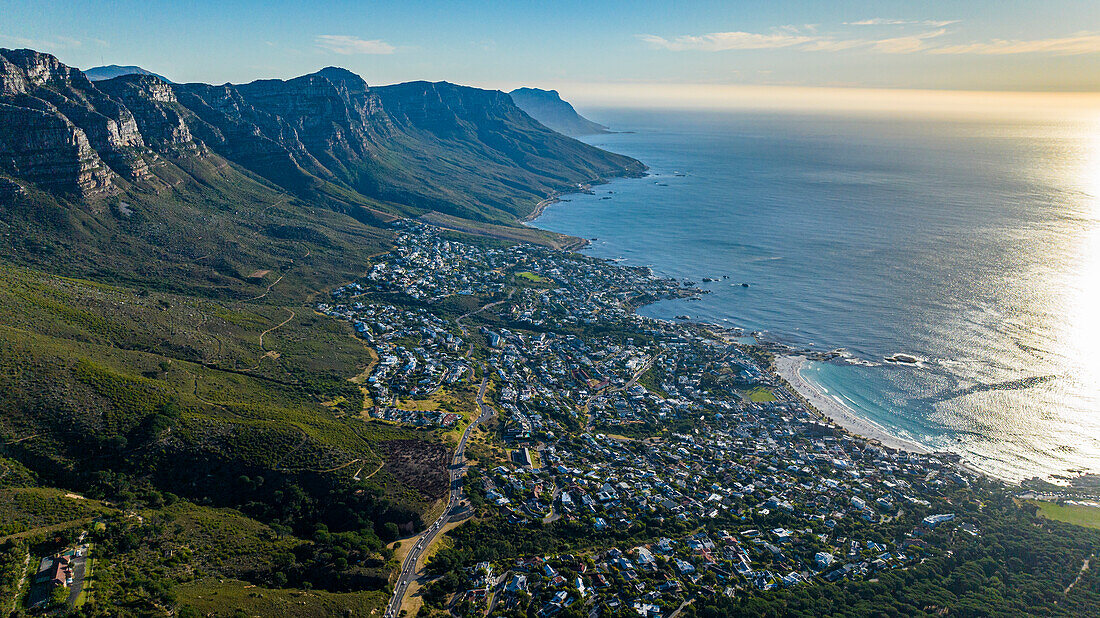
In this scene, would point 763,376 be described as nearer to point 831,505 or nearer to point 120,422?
point 831,505

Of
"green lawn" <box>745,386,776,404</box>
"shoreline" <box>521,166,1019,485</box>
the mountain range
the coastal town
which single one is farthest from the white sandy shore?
the mountain range

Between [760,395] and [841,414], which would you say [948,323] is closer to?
[841,414]

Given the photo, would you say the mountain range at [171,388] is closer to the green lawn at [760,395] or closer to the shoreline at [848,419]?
the green lawn at [760,395]

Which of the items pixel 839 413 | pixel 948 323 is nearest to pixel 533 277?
pixel 839 413

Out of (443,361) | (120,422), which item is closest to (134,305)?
(120,422)

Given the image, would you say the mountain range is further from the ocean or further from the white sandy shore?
the ocean

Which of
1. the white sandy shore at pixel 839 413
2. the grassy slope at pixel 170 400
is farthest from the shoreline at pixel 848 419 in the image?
the grassy slope at pixel 170 400
